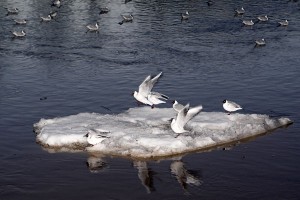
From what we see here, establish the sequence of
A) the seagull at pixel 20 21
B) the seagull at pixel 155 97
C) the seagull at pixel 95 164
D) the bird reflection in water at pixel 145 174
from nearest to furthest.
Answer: the bird reflection in water at pixel 145 174 < the seagull at pixel 95 164 < the seagull at pixel 155 97 < the seagull at pixel 20 21

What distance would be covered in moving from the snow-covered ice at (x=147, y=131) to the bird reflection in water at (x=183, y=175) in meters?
0.94

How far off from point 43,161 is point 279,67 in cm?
2029

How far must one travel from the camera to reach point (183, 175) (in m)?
19.9

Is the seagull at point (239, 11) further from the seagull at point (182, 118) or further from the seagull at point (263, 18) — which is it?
the seagull at point (182, 118)

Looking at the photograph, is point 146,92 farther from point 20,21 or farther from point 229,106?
point 20,21

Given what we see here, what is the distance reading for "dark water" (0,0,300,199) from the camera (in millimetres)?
19375

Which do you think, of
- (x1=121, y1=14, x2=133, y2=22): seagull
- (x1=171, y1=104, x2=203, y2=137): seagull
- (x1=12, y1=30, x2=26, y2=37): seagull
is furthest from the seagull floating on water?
(x1=121, y1=14, x2=133, y2=22): seagull

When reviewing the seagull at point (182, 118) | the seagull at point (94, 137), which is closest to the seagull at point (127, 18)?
the seagull at point (182, 118)

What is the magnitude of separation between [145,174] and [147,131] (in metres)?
3.42

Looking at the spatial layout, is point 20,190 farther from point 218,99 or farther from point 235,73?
point 235,73

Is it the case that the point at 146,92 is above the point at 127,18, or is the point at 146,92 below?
above

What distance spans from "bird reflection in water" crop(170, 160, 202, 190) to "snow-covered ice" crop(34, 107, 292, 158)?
0.94 metres

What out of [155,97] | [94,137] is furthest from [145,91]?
[94,137]

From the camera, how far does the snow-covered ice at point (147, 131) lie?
2180 cm
